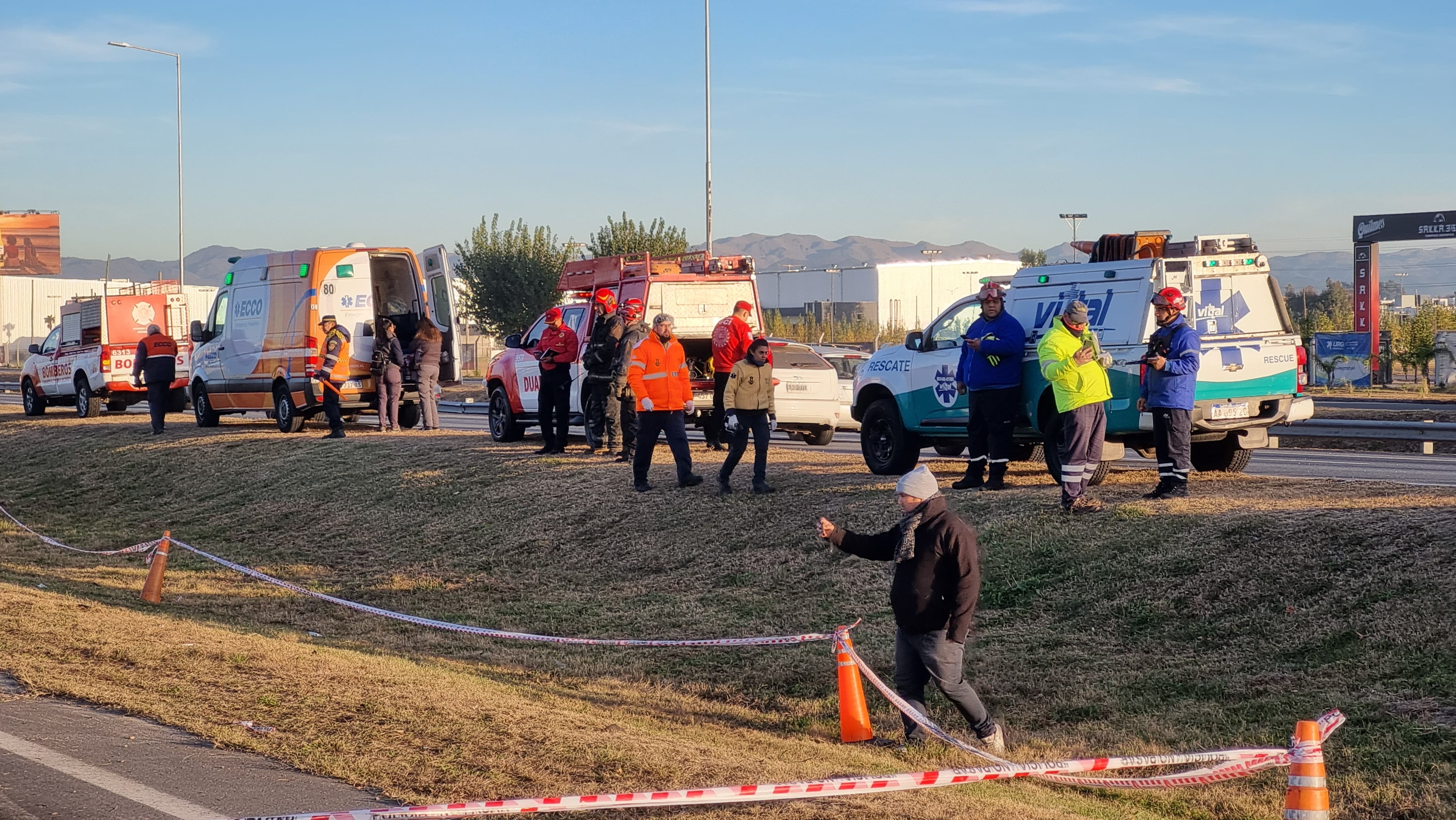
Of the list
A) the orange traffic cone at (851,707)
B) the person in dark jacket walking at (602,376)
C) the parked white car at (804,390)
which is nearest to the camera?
the orange traffic cone at (851,707)

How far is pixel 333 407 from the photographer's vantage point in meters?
20.8

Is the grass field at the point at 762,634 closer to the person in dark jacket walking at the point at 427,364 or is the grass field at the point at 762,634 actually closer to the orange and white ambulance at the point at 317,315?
the person in dark jacket walking at the point at 427,364

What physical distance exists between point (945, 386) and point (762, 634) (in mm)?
4214

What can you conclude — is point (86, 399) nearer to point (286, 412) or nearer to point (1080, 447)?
point (286, 412)

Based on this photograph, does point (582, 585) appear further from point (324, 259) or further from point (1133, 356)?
point (324, 259)

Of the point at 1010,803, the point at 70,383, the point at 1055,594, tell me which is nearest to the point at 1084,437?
the point at 1055,594

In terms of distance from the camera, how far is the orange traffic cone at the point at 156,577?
1244 centimetres

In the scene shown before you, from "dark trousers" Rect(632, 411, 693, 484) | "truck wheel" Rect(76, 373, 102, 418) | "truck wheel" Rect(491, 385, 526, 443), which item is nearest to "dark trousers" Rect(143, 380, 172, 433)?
"truck wheel" Rect(76, 373, 102, 418)

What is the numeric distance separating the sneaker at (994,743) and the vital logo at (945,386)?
643 cm

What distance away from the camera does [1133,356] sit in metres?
12.0

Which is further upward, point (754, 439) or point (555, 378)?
point (555, 378)

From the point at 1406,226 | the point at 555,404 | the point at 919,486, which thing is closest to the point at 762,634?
the point at 919,486

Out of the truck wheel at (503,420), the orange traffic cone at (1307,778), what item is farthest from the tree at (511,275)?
the orange traffic cone at (1307,778)

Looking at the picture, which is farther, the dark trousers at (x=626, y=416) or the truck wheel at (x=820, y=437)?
the truck wheel at (x=820, y=437)
